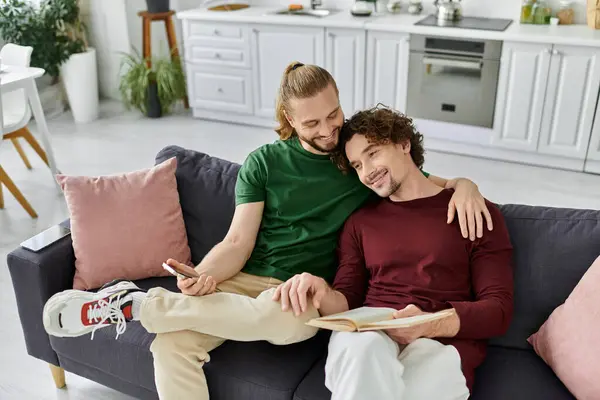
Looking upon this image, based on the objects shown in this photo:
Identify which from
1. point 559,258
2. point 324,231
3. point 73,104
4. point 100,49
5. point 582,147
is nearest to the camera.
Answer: point 559,258

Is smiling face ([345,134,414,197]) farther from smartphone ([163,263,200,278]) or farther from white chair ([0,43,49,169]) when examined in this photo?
white chair ([0,43,49,169])

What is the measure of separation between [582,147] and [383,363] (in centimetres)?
298

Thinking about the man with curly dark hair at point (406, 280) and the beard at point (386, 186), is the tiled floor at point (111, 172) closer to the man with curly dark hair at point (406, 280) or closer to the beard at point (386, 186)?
the man with curly dark hair at point (406, 280)

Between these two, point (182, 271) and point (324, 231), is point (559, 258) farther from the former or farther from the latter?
point (182, 271)

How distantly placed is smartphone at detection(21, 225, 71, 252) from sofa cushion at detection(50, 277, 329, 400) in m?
0.30

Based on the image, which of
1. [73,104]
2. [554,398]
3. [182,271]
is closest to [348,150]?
[182,271]

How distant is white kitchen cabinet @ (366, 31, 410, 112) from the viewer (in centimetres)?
419

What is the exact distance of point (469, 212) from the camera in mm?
1719

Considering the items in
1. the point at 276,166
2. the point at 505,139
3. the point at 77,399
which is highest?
the point at 276,166

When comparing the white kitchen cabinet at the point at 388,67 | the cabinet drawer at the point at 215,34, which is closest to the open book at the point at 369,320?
the white kitchen cabinet at the point at 388,67

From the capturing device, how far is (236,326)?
1.68 m

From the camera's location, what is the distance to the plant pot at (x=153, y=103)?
5062 mm

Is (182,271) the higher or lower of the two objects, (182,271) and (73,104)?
the higher

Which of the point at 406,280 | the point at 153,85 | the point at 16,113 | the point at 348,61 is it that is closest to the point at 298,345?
the point at 406,280
